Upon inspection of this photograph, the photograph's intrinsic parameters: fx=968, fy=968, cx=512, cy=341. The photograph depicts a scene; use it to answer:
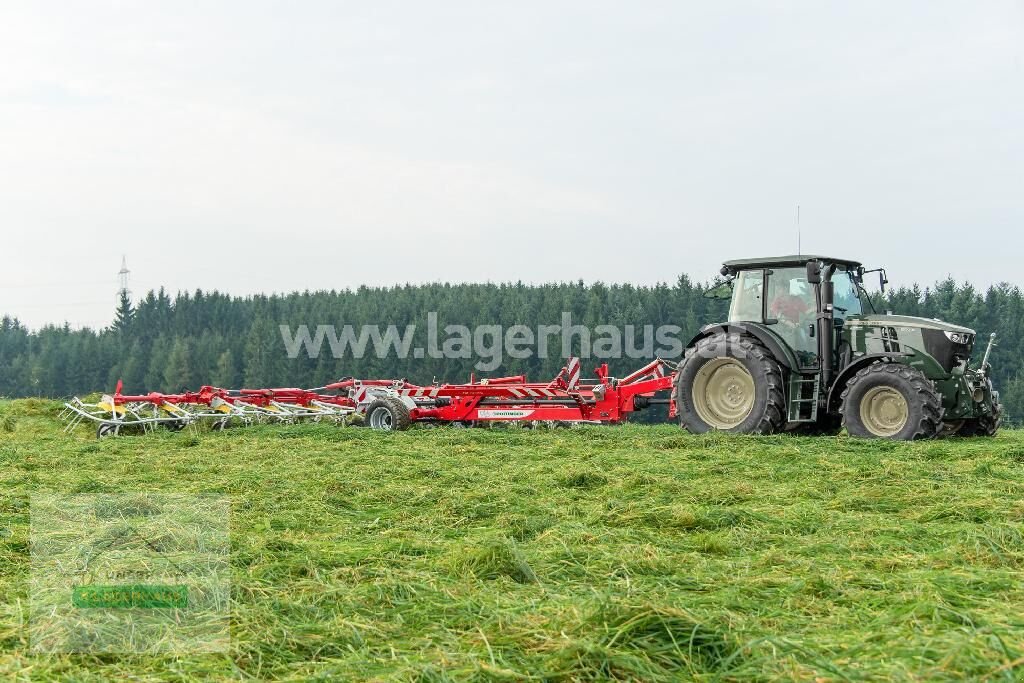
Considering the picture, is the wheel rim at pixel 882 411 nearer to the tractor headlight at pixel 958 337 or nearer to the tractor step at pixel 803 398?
the tractor step at pixel 803 398

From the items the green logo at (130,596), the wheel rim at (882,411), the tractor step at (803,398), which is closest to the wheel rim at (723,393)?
the tractor step at (803,398)

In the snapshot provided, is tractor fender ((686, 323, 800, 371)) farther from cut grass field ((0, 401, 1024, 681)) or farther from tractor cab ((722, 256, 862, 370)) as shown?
cut grass field ((0, 401, 1024, 681))

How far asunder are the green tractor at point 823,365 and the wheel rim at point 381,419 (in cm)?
456

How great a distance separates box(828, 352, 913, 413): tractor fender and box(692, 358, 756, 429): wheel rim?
3.14 feet

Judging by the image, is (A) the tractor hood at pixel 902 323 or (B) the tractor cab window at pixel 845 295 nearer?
(A) the tractor hood at pixel 902 323

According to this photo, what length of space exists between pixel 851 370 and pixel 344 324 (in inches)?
2334

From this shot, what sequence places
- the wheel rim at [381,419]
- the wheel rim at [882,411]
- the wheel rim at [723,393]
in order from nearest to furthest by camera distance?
the wheel rim at [882,411], the wheel rim at [723,393], the wheel rim at [381,419]

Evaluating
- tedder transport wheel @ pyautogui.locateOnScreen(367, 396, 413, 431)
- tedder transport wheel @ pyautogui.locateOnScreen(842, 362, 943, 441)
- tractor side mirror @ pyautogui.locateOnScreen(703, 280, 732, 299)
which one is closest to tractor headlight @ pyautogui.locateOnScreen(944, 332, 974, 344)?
tedder transport wheel @ pyautogui.locateOnScreen(842, 362, 943, 441)

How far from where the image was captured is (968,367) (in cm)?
1101

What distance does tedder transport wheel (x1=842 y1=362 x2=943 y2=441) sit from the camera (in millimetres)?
10047

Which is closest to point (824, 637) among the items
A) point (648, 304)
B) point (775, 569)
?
point (775, 569)

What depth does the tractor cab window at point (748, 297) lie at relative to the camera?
11914 millimetres

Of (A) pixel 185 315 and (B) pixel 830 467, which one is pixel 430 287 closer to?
(A) pixel 185 315

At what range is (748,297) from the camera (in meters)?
12.0
